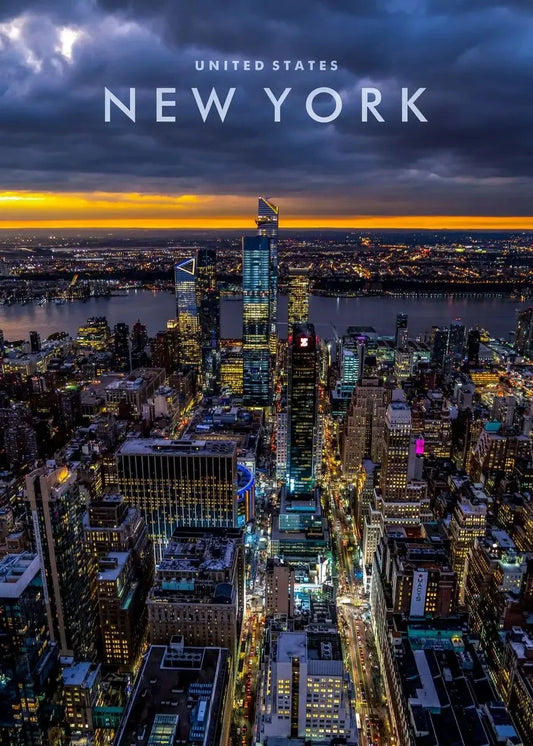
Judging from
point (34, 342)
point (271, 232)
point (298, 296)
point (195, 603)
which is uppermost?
point (271, 232)

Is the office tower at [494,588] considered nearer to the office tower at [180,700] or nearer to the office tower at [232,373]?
the office tower at [180,700]

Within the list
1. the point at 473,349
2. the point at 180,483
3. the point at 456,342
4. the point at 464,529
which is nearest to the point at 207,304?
the point at 456,342

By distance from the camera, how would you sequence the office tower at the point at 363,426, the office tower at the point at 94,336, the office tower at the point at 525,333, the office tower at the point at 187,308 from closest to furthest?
the office tower at the point at 363,426 → the office tower at the point at 187,308 → the office tower at the point at 525,333 → the office tower at the point at 94,336

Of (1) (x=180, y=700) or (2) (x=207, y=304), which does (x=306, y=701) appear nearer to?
(1) (x=180, y=700)

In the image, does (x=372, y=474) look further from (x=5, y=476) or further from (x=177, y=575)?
(x=5, y=476)

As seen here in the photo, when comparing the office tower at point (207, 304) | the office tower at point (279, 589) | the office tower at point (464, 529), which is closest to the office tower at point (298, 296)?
the office tower at point (207, 304)

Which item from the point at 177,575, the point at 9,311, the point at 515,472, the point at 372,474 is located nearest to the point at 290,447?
the point at 372,474
